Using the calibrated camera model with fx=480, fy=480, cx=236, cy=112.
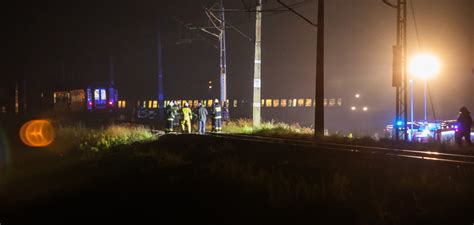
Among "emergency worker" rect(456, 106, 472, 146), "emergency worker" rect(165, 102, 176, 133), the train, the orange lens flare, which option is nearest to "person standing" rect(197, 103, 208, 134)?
"emergency worker" rect(165, 102, 176, 133)

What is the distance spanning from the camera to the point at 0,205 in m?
13.6

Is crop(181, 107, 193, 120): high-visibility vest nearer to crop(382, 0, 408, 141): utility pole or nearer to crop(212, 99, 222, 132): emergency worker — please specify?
crop(212, 99, 222, 132): emergency worker

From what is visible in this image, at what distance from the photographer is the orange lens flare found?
98.3ft

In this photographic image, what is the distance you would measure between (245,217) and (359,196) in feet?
6.65

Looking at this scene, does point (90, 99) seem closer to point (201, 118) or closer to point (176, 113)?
point (176, 113)

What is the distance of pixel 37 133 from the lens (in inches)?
1361

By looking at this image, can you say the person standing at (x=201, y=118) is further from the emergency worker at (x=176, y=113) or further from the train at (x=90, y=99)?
the train at (x=90, y=99)

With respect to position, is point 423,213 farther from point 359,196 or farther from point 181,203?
point 181,203

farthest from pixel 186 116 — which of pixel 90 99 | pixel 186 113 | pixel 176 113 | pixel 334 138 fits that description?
pixel 90 99

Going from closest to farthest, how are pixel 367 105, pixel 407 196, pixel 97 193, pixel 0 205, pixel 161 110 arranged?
pixel 407 196, pixel 97 193, pixel 0 205, pixel 161 110, pixel 367 105

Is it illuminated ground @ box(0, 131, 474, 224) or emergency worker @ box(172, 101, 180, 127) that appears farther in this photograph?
emergency worker @ box(172, 101, 180, 127)

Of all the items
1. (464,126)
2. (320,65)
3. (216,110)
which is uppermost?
(320,65)

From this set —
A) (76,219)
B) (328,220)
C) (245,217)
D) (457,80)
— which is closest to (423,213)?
(328,220)

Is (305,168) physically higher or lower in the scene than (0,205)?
higher
